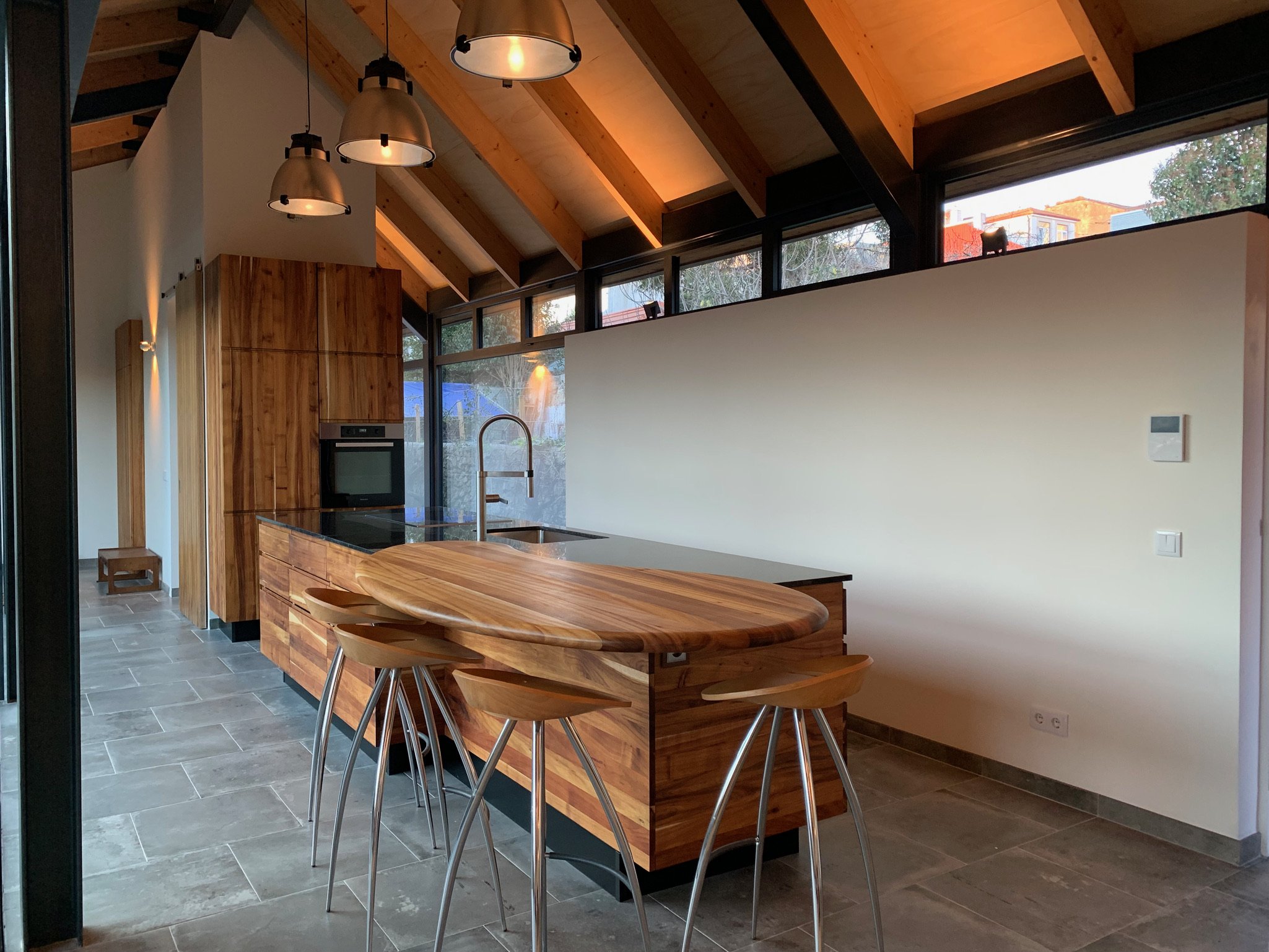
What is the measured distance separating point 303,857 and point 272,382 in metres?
3.74

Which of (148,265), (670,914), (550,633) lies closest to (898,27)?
(550,633)

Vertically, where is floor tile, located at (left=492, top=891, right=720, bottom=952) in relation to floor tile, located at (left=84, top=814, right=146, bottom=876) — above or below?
below

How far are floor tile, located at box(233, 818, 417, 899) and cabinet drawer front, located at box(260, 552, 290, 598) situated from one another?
5.28 ft

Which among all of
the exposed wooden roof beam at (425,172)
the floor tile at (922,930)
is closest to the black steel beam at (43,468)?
the floor tile at (922,930)

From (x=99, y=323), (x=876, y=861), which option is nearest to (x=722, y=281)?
(x=876, y=861)

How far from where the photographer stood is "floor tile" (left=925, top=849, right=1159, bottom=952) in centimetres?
250

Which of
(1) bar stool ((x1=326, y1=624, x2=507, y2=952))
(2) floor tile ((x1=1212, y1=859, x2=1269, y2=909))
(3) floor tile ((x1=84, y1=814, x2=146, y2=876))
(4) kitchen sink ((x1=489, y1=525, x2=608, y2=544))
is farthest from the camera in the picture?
(4) kitchen sink ((x1=489, y1=525, x2=608, y2=544))

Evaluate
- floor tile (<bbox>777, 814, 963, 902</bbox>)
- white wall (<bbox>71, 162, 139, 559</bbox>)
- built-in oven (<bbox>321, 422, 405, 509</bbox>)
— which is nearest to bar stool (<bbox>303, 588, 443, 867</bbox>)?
floor tile (<bbox>777, 814, 963, 902</bbox>)

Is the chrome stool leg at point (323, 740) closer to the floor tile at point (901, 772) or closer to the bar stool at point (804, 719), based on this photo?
the bar stool at point (804, 719)

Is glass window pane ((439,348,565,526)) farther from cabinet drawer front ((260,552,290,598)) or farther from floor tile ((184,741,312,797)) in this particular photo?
floor tile ((184,741,312,797))

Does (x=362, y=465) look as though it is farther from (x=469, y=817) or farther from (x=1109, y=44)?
(x=1109, y=44)

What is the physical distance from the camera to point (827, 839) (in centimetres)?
310

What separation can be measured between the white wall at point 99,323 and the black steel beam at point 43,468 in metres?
7.78

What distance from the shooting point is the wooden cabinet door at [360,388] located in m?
6.14
